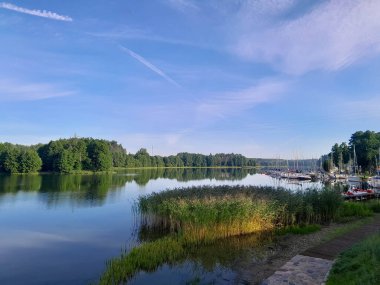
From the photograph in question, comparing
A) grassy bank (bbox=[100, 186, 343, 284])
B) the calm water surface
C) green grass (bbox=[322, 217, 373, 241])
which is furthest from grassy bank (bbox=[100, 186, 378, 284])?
the calm water surface

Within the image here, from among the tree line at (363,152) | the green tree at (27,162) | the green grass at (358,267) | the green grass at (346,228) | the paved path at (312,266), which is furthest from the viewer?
the green tree at (27,162)

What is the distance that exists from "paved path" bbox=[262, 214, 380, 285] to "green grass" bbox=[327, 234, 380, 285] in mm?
349

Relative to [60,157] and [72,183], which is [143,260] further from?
[60,157]

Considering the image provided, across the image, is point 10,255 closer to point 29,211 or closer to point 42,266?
point 42,266

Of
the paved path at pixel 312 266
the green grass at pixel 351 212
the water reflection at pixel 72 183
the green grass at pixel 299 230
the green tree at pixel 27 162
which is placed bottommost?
the green grass at pixel 299 230

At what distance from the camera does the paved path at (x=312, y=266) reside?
873 cm

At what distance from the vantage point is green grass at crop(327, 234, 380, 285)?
23.7 ft

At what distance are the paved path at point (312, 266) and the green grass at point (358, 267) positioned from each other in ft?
1.15

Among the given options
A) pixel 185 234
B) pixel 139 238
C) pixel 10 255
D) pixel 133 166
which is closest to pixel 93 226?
pixel 139 238

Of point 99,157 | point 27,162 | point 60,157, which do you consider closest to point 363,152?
point 99,157

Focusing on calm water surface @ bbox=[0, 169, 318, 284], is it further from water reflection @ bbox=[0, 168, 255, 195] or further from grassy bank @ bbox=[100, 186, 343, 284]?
water reflection @ bbox=[0, 168, 255, 195]

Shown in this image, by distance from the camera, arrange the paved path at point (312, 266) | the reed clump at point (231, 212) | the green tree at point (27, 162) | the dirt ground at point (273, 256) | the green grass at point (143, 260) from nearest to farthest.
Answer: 1. the paved path at point (312, 266)
2. the green grass at point (143, 260)
3. the dirt ground at point (273, 256)
4. the reed clump at point (231, 212)
5. the green tree at point (27, 162)

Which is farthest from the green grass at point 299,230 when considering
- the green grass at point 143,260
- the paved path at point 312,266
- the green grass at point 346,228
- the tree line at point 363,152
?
the tree line at point 363,152

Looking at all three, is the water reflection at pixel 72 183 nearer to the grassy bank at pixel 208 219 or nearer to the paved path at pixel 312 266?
the grassy bank at pixel 208 219
